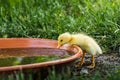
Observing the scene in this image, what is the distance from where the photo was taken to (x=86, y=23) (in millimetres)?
5426

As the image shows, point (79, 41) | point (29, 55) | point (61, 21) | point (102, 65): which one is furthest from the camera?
point (61, 21)

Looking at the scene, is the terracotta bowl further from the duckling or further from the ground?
the ground

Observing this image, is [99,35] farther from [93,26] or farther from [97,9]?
[97,9]

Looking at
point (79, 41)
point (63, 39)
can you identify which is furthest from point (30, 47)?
point (79, 41)

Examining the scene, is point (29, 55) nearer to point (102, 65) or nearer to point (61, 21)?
point (102, 65)

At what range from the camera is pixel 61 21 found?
5.52 metres

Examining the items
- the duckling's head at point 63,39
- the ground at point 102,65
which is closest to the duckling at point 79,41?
the duckling's head at point 63,39

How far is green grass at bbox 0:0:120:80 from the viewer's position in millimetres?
5055

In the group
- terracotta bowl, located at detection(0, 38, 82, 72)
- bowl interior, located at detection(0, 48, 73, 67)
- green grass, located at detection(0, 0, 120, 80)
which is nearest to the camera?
bowl interior, located at detection(0, 48, 73, 67)

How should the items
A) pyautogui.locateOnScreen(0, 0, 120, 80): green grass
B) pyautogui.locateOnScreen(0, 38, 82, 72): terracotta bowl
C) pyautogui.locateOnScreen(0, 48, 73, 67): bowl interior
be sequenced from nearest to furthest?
pyautogui.locateOnScreen(0, 48, 73, 67): bowl interior
pyautogui.locateOnScreen(0, 38, 82, 72): terracotta bowl
pyautogui.locateOnScreen(0, 0, 120, 80): green grass

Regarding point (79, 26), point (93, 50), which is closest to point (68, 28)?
point (79, 26)

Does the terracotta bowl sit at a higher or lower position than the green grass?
lower

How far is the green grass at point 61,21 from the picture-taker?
5.05 meters

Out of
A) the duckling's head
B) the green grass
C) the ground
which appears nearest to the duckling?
the duckling's head
